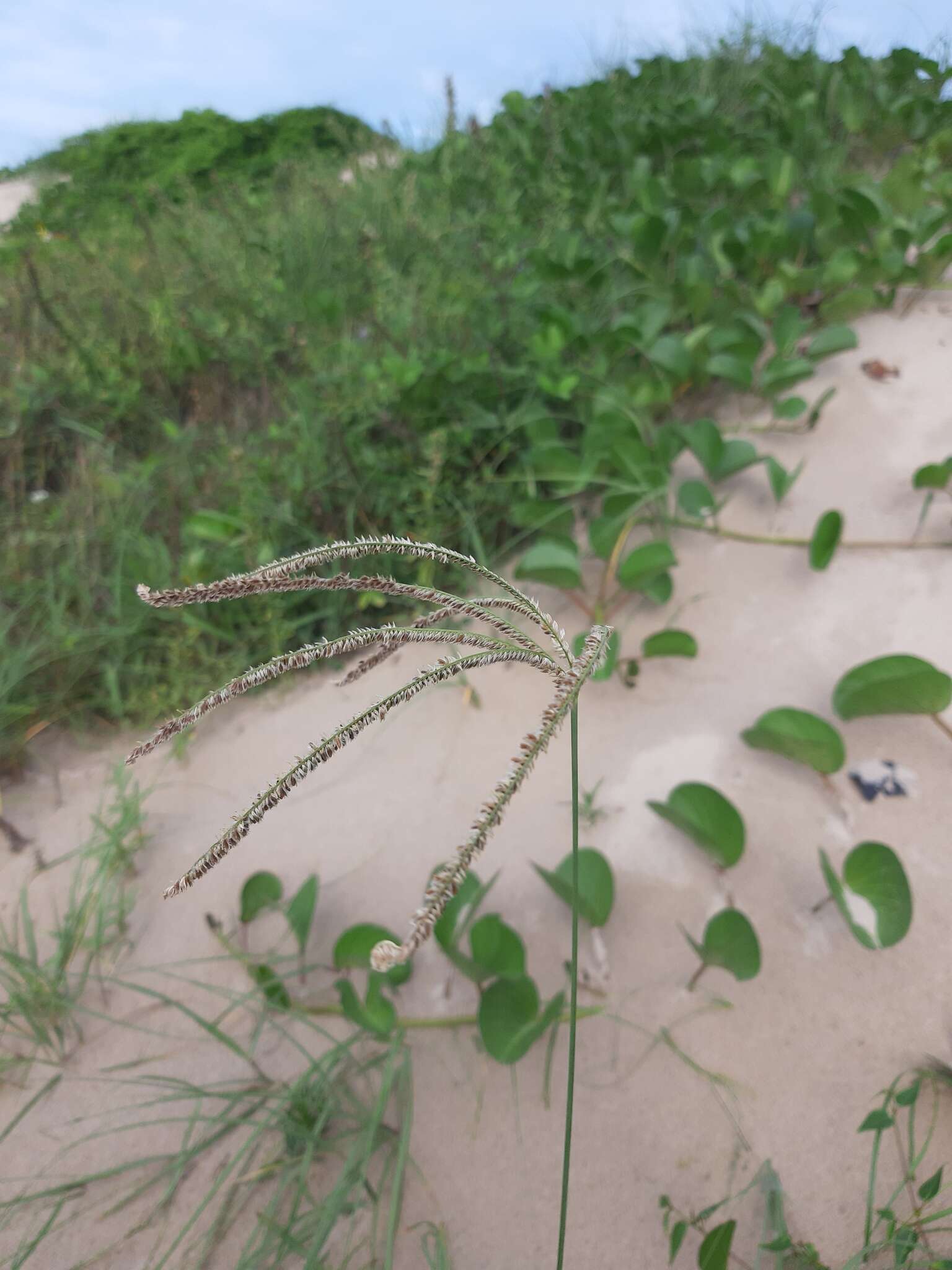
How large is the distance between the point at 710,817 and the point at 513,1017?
508 mm

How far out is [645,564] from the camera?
1.91 meters

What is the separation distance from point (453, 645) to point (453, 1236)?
1396 mm

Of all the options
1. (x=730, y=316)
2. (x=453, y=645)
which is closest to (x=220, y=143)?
(x=730, y=316)

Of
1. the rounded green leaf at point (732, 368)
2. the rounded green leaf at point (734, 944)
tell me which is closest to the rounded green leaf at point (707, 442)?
the rounded green leaf at point (732, 368)

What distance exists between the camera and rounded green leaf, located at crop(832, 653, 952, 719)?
1.50m

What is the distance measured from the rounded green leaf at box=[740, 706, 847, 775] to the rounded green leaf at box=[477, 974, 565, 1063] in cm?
68

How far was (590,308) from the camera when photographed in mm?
2896

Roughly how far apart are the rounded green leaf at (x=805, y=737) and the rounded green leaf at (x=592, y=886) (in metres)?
0.45

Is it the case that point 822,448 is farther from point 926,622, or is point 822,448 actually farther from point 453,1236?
point 453,1236

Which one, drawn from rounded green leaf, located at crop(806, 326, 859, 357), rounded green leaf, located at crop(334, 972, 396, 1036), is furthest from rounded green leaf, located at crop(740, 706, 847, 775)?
rounded green leaf, located at crop(806, 326, 859, 357)

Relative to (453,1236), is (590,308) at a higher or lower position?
higher

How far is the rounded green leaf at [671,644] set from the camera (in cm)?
183

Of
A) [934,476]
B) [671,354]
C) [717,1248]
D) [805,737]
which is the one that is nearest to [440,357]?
[671,354]

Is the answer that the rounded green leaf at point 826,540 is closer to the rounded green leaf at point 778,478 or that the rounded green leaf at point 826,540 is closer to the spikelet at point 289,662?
the rounded green leaf at point 778,478
